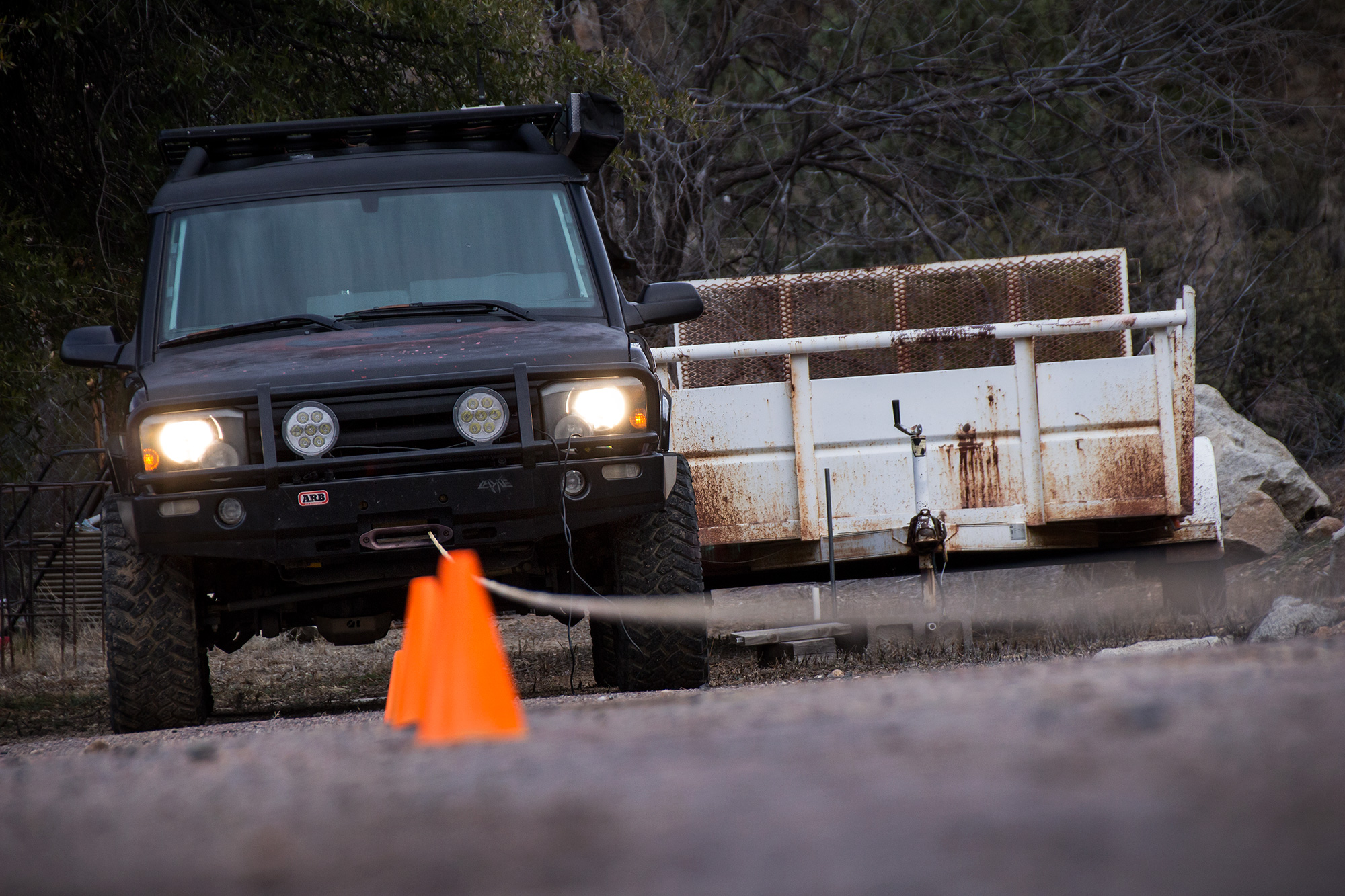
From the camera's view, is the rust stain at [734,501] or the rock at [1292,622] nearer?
the rock at [1292,622]

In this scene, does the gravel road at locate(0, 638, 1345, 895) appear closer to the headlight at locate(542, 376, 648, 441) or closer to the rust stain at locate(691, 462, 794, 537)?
the headlight at locate(542, 376, 648, 441)

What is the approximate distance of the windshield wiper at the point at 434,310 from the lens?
5.94m

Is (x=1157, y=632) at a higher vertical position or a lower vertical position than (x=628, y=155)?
lower

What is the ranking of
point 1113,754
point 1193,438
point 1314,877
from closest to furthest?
point 1314,877 < point 1113,754 < point 1193,438

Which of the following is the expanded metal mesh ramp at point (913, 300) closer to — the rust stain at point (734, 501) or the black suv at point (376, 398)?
the rust stain at point (734, 501)

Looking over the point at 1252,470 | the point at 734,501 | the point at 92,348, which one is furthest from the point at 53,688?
the point at 1252,470

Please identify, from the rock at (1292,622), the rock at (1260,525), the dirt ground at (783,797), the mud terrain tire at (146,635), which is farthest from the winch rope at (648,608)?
the rock at (1260,525)

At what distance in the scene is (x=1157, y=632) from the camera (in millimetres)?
7582

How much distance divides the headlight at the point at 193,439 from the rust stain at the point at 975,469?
4187 mm

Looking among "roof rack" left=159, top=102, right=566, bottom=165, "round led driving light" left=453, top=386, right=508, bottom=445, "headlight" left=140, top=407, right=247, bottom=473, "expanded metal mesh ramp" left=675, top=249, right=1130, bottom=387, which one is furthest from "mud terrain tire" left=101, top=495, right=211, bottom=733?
"expanded metal mesh ramp" left=675, top=249, right=1130, bottom=387

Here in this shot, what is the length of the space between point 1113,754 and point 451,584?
1644 millimetres

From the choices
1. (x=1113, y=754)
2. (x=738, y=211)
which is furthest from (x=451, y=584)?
(x=738, y=211)

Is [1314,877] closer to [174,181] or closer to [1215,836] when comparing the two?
[1215,836]

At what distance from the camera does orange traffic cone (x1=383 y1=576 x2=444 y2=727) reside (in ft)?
11.9
